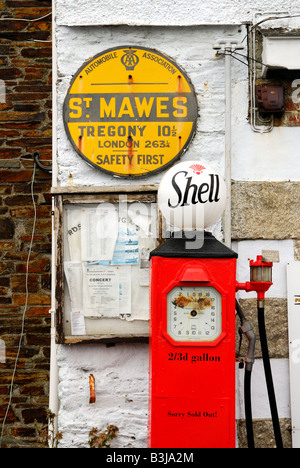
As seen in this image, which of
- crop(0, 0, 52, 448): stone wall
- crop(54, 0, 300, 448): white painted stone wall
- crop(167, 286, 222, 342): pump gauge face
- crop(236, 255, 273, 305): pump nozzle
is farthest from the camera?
crop(0, 0, 52, 448): stone wall

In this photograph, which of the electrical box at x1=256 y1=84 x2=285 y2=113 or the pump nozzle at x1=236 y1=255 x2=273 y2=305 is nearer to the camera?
the pump nozzle at x1=236 y1=255 x2=273 y2=305

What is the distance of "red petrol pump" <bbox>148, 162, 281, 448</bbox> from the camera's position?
9.88 ft

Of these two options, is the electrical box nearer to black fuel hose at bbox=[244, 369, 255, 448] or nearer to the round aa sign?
the round aa sign

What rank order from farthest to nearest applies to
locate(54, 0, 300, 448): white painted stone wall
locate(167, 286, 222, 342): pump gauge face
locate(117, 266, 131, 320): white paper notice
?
Answer: locate(54, 0, 300, 448): white painted stone wall < locate(117, 266, 131, 320): white paper notice < locate(167, 286, 222, 342): pump gauge face

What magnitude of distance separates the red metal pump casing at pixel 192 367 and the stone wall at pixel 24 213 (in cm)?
199

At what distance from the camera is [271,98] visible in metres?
3.81

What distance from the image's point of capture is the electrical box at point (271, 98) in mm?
3812

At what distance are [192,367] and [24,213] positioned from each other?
2424 millimetres

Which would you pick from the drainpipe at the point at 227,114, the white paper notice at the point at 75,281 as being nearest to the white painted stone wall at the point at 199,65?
the drainpipe at the point at 227,114

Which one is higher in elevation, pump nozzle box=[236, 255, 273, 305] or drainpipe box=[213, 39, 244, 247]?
drainpipe box=[213, 39, 244, 247]

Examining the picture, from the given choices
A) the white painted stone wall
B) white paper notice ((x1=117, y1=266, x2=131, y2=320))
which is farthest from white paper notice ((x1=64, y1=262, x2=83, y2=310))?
the white painted stone wall

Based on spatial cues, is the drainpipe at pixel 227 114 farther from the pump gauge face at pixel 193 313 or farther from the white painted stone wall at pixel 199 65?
the pump gauge face at pixel 193 313
